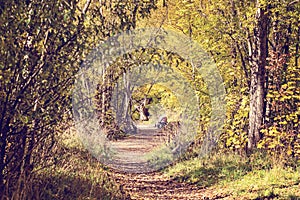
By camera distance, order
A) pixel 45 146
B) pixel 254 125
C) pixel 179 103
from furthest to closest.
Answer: pixel 179 103
pixel 254 125
pixel 45 146

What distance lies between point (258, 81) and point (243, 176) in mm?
3045

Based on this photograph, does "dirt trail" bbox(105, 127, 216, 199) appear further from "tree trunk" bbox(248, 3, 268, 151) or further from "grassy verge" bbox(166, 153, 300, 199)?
Result: "tree trunk" bbox(248, 3, 268, 151)

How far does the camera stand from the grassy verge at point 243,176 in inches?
327

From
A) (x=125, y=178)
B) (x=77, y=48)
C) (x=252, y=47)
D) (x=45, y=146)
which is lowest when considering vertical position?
(x=125, y=178)

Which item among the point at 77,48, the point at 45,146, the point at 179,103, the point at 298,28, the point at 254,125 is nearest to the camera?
the point at 77,48

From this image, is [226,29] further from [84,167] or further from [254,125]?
[84,167]

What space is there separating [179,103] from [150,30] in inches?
171

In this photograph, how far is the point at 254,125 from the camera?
38.7ft

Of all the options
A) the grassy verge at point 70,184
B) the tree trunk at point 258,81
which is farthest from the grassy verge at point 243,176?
the grassy verge at point 70,184

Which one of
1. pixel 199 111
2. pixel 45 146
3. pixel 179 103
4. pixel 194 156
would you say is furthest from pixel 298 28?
pixel 45 146

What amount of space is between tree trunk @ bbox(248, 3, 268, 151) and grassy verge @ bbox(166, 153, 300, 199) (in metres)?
0.86

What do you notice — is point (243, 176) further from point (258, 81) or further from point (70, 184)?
point (70, 184)

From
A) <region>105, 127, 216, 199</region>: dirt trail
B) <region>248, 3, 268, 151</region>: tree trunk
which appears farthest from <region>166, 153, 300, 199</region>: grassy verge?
<region>248, 3, 268, 151</region>: tree trunk

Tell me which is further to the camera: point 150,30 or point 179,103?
point 179,103
